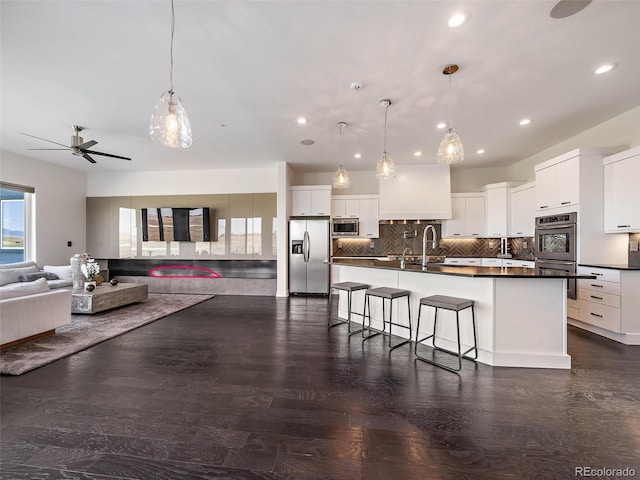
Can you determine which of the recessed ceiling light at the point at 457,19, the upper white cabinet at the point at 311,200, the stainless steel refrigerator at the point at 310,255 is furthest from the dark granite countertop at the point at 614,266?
the upper white cabinet at the point at 311,200

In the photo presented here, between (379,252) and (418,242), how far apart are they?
36.8 inches

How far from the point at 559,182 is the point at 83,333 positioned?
23.0ft

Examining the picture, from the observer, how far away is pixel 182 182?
21.7 feet

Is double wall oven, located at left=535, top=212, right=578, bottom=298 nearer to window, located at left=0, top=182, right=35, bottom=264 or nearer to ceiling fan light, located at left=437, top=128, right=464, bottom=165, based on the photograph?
ceiling fan light, located at left=437, top=128, right=464, bottom=165

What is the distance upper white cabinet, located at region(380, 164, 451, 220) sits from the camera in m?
5.84

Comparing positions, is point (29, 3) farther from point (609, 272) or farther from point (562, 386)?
point (609, 272)

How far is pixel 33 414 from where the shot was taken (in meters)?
1.84

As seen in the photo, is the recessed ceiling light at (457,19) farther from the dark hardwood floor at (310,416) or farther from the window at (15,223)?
the window at (15,223)

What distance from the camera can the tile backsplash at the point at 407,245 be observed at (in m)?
6.11

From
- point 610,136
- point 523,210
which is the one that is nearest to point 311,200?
point 523,210

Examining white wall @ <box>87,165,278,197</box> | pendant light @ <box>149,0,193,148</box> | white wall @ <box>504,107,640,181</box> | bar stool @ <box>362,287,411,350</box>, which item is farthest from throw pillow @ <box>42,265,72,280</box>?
white wall @ <box>504,107,640,181</box>

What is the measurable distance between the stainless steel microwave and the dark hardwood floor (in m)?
3.47

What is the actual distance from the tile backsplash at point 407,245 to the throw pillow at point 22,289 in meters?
4.91

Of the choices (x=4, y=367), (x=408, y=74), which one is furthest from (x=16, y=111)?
(x=408, y=74)
